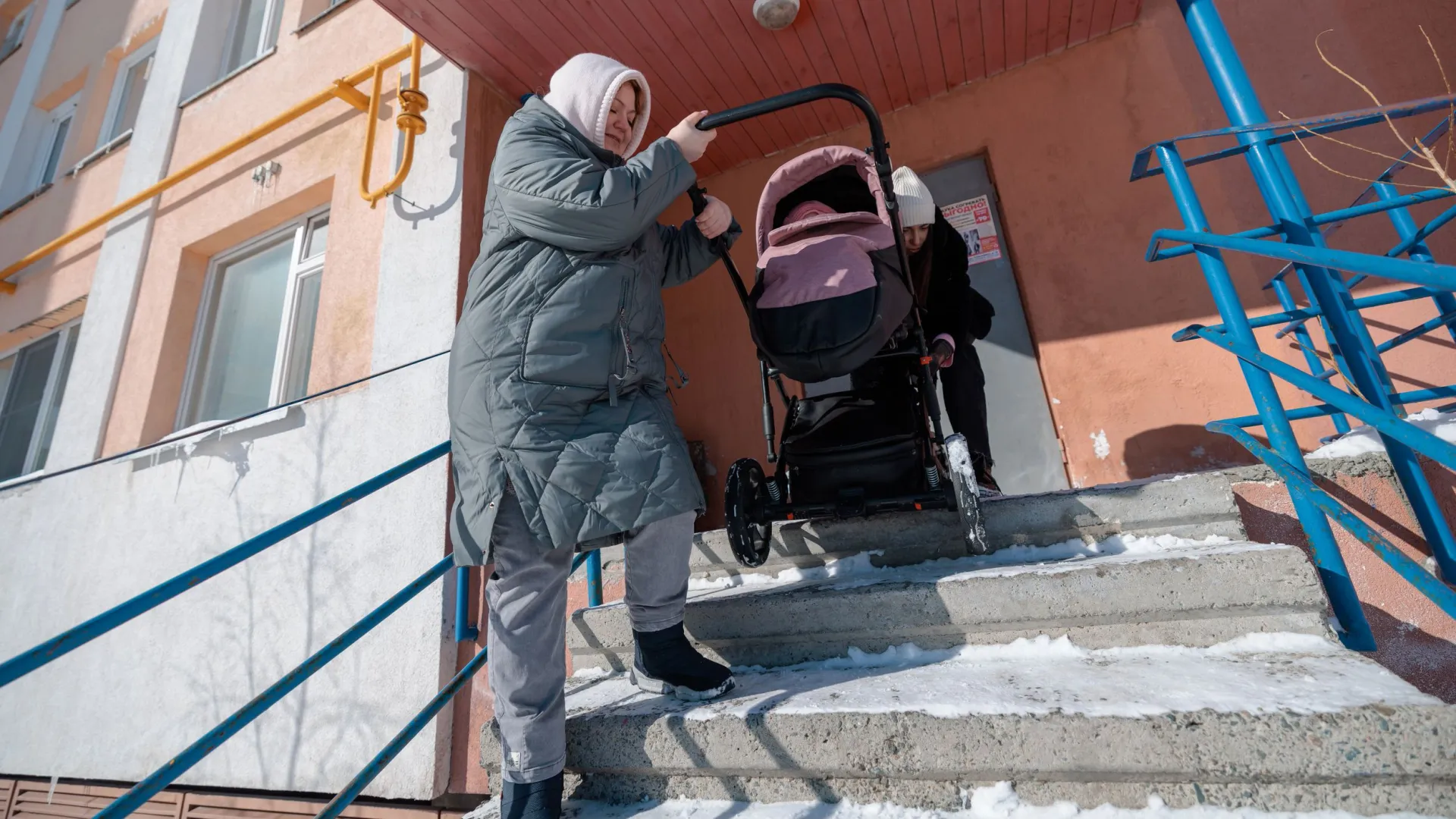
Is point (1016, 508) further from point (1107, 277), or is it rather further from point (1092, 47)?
point (1092, 47)

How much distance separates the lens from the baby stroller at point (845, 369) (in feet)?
6.55

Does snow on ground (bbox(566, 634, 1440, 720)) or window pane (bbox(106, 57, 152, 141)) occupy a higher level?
window pane (bbox(106, 57, 152, 141))

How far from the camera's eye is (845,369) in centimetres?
203

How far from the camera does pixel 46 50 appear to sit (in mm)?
7211

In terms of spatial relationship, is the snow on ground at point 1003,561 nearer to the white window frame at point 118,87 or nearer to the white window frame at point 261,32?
the white window frame at point 261,32

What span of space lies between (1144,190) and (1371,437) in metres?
2.17

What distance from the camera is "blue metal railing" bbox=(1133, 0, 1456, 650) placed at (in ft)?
4.09

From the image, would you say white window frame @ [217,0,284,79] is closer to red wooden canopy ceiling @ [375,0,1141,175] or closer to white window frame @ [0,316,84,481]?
white window frame @ [0,316,84,481]

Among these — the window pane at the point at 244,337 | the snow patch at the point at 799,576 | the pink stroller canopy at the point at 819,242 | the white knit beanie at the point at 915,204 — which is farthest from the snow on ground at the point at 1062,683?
the window pane at the point at 244,337

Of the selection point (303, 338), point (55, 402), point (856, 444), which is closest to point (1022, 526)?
point (856, 444)

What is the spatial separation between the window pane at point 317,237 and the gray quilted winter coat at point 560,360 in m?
3.67

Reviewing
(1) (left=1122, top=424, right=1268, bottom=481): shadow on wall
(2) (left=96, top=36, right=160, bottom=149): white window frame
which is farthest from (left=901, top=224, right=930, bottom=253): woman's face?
(2) (left=96, top=36, right=160, bottom=149): white window frame

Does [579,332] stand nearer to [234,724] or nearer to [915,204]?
[234,724]

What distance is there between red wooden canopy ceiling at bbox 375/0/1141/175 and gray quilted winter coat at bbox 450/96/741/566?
→ 2.39 metres
